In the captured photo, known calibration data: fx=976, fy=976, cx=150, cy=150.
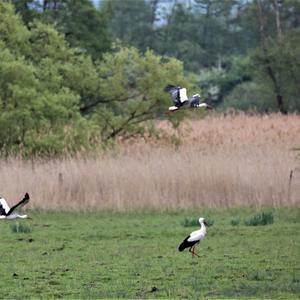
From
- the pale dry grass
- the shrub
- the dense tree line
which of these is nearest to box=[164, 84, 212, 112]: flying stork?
the shrub

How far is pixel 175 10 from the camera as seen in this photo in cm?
7012

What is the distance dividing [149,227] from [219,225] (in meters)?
1.27

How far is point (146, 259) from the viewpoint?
13.1 metres

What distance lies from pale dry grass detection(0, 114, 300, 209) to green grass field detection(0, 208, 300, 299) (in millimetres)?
1276

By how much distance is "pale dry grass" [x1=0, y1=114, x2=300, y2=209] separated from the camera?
21359mm

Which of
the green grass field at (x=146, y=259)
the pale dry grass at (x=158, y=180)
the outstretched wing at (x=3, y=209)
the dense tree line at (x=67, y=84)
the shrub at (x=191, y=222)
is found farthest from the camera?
the dense tree line at (x=67, y=84)

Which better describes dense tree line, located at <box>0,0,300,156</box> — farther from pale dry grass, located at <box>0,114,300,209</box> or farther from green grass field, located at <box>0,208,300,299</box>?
green grass field, located at <box>0,208,300,299</box>

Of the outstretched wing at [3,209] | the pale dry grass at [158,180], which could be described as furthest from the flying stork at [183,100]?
the pale dry grass at [158,180]

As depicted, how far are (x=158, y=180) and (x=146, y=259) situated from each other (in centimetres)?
862

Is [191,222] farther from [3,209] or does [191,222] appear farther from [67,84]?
[67,84]

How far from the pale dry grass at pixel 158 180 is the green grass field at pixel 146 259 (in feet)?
4.19

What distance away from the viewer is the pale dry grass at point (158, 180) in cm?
2136

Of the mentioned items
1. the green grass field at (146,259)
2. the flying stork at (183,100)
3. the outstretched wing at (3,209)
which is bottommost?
the green grass field at (146,259)

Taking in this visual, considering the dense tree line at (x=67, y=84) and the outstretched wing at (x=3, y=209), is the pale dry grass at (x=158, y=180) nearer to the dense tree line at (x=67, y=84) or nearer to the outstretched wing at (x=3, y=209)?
the dense tree line at (x=67, y=84)
